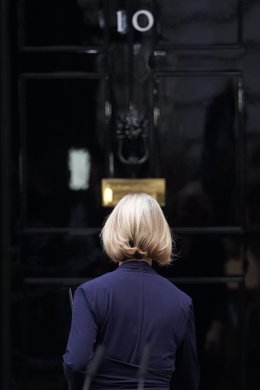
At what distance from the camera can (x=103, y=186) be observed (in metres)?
6.27

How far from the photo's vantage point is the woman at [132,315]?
13.6ft

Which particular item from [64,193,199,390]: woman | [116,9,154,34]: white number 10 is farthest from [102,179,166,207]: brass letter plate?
[64,193,199,390]: woman

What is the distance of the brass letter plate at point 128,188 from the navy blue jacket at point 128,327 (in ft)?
6.42

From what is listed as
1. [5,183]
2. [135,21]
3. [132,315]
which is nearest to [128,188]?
[5,183]

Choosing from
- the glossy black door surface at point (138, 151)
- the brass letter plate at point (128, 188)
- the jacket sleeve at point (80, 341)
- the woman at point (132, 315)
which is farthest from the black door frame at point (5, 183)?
the jacket sleeve at point (80, 341)

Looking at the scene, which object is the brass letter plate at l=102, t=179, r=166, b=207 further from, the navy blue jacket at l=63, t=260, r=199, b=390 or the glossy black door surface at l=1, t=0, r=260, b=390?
the navy blue jacket at l=63, t=260, r=199, b=390

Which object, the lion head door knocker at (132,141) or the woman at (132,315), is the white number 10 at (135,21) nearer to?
the lion head door knocker at (132,141)

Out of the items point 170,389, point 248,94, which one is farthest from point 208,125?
point 170,389

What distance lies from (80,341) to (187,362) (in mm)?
456

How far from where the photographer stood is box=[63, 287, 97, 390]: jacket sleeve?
411 cm

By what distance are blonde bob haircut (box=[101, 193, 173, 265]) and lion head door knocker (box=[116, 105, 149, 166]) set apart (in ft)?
6.51

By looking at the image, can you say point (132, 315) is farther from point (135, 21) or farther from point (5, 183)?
point (135, 21)

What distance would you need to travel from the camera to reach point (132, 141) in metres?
6.27

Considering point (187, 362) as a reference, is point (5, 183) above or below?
above
